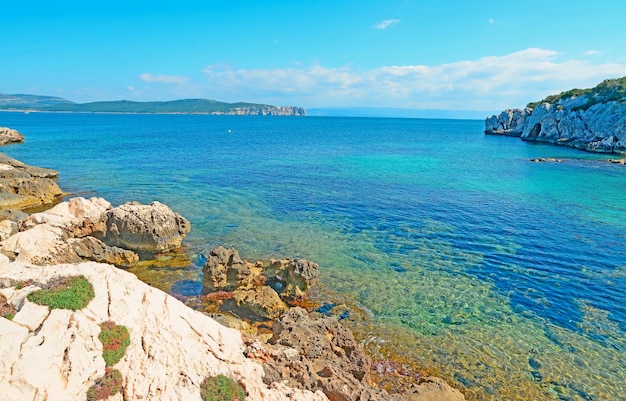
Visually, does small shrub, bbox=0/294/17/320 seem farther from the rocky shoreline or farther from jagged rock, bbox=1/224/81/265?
jagged rock, bbox=1/224/81/265

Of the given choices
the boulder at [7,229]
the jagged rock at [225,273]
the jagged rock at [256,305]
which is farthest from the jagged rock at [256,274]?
the boulder at [7,229]

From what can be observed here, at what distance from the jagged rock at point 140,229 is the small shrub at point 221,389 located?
19.2 meters

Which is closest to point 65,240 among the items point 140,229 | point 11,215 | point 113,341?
point 140,229

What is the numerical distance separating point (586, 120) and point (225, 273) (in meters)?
118

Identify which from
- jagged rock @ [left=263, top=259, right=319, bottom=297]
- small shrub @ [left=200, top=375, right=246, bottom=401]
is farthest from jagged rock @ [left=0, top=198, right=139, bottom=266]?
small shrub @ [left=200, top=375, right=246, bottom=401]

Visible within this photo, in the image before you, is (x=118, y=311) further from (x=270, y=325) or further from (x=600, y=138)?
(x=600, y=138)

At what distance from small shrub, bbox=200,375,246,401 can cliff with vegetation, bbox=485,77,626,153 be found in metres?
112

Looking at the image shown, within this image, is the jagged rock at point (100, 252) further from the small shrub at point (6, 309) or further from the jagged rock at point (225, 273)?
the small shrub at point (6, 309)

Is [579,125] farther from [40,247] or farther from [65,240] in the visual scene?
[40,247]

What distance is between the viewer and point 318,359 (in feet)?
53.1

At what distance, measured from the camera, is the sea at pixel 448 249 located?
62.7 feet

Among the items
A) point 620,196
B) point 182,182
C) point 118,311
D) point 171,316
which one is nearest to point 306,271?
point 171,316

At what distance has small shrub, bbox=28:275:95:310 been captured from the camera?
13.3 metres

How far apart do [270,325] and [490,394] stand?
439 inches
